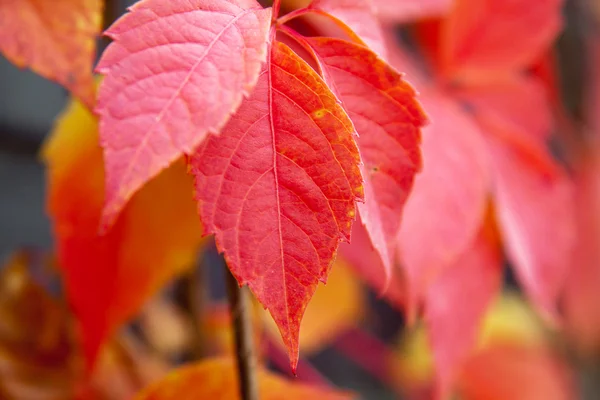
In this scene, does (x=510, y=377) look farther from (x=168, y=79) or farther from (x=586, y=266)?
(x=168, y=79)

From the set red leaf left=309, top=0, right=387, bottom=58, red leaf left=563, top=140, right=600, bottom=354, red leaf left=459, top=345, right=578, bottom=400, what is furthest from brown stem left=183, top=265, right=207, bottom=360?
red leaf left=563, top=140, right=600, bottom=354

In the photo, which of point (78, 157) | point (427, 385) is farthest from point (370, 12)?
point (427, 385)

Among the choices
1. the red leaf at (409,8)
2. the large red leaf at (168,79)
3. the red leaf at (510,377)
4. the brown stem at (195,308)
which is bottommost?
the red leaf at (510,377)

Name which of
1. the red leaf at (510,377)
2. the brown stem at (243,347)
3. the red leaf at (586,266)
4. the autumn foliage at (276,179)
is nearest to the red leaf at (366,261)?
the autumn foliage at (276,179)

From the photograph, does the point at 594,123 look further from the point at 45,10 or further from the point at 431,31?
the point at 45,10

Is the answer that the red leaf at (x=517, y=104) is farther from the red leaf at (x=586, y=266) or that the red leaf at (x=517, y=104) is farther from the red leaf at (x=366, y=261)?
the red leaf at (x=586, y=266)

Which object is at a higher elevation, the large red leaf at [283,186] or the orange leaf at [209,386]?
the large red leaf at [283,186]

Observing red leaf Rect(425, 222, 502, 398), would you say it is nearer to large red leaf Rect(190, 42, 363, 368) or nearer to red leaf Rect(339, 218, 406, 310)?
red leaf Rect(339, 218, 406, 310)
